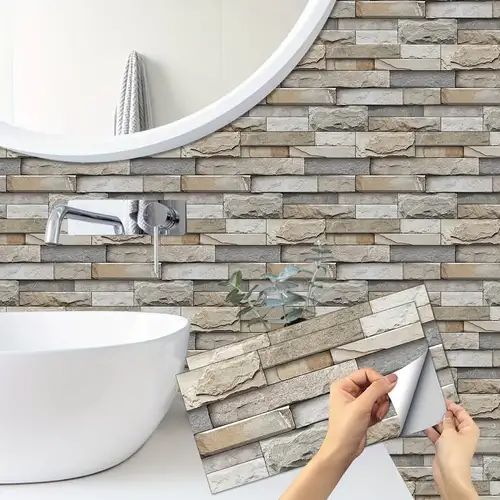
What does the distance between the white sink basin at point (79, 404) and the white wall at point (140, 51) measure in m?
0.55

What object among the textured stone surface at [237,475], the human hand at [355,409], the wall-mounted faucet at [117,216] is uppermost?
the wall-mounted faucet at [117,216]

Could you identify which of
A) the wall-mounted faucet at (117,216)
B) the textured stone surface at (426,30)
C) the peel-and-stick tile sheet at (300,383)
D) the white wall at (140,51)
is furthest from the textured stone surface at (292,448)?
the textured stone surface at (426,30)

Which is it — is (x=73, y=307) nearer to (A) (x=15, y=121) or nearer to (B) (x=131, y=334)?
(B) (x=131, y=334)

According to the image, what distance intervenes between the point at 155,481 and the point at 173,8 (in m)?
0.87

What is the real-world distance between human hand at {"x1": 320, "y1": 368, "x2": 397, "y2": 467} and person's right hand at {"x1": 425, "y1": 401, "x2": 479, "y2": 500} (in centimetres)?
8

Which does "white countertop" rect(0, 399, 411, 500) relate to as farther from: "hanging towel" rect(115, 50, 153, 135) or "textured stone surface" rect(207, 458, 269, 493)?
"hanging towel" rect(115, 50, 153, 135)

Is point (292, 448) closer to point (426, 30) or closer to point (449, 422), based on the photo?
point (449, 422)

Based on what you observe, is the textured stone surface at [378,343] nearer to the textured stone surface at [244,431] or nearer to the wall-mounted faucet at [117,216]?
the textured stone surface at [244,431]

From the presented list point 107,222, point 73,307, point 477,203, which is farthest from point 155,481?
point 477,203

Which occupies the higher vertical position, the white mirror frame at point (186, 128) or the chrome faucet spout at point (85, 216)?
the white mirror frame at point (186, 128)

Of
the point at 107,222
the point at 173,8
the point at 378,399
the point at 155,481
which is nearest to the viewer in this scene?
the point at 378,399

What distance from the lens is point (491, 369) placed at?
4.58 feet

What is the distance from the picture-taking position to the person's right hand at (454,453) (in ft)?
2.58

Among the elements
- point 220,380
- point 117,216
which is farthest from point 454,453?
point 117,216
